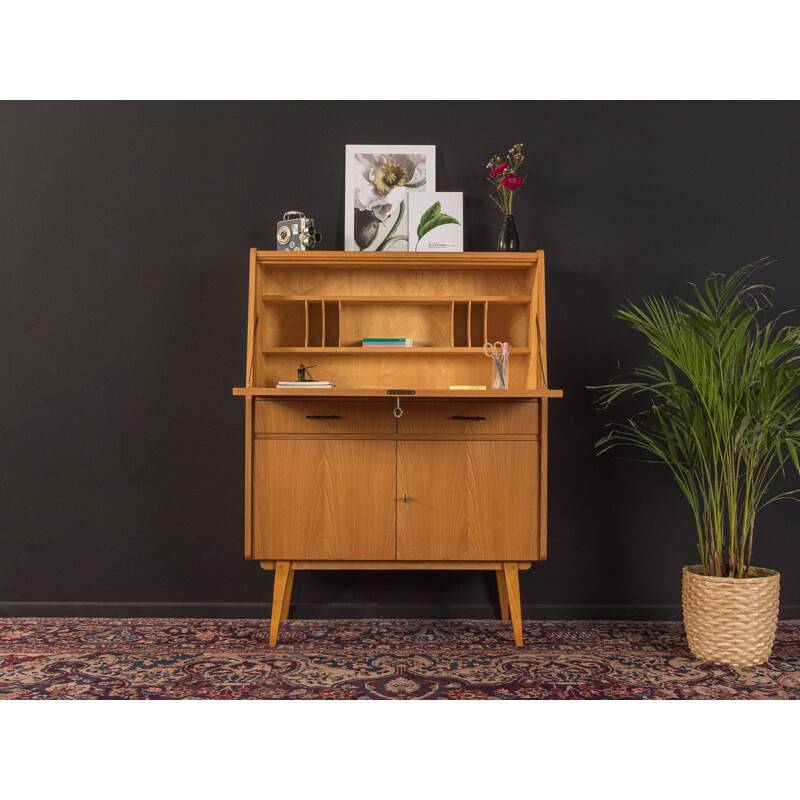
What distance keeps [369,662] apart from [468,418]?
3.68 ft

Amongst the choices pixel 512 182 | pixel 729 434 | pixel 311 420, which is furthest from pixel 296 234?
pixel 729 434

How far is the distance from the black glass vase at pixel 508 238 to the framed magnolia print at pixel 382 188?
463 millimetres

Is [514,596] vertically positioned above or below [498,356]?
below

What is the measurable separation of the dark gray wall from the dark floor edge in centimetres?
13

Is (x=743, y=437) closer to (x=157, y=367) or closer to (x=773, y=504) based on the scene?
(x=773, y=504)

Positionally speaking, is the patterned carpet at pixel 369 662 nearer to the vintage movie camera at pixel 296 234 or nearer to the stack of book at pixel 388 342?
the stack of book at pixel 388 342

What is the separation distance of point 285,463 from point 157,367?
1.02 meters

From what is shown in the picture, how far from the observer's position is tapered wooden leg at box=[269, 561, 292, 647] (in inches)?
123

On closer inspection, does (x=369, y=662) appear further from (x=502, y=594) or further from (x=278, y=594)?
(x=502, y=594)

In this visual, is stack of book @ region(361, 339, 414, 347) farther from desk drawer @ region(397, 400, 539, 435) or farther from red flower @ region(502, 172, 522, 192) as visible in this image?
red flower @ region(502, 172, 522, 192)

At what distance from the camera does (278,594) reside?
3125mm

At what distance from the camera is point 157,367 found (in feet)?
11.9

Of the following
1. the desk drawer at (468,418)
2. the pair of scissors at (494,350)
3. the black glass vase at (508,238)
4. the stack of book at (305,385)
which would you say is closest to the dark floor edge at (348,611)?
the desk drawer at (468,418)

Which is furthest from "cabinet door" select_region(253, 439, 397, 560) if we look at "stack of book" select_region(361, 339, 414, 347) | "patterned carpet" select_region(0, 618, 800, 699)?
"stack of book" select_region(361, 339, 414, 347)
